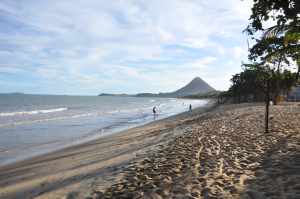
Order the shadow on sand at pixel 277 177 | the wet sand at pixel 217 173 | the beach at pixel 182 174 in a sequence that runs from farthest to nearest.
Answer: the beach at pixel 182 174
the wet sand at pixel 217 173
the shadow on sand at pixel 277 177

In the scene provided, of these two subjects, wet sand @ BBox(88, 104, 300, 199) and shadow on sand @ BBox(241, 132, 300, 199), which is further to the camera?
wet sand @ BBox(88, 104, 300, 199)

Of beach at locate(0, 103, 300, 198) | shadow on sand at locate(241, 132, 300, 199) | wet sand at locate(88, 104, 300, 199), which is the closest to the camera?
shadow on sand at locate(241, 132, 300, 199)

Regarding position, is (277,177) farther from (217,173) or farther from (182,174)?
(182,174)

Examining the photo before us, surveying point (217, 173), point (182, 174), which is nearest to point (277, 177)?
point (217, 173)

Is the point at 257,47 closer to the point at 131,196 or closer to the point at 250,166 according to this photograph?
the point at 250,166

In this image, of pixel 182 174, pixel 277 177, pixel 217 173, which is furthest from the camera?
pixel 182 174

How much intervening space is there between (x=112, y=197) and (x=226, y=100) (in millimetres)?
73195

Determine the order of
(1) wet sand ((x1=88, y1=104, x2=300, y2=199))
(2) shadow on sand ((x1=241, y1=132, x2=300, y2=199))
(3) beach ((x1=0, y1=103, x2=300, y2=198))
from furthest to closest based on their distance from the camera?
(3) beach ((x1=0, y1=103, x2=300, y2=198)) → (1) wet sand ((x1=88, y1=104, x2=300, y2=199)) → (2) shadow on sand ((x1=241, y1=132, x2=300, y2=199))

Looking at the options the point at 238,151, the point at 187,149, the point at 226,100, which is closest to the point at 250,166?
the point at 238,151

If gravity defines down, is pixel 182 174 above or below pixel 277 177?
below

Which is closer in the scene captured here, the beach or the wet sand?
the wet sand

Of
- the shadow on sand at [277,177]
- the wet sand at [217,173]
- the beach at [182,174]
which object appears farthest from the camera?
the beach at [182,174]

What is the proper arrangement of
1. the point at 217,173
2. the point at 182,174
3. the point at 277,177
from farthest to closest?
the point at 182,174 < the point at 217,173 < the point at 277,177

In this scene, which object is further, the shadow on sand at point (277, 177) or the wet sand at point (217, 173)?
the wet sand at point (217, 173)
